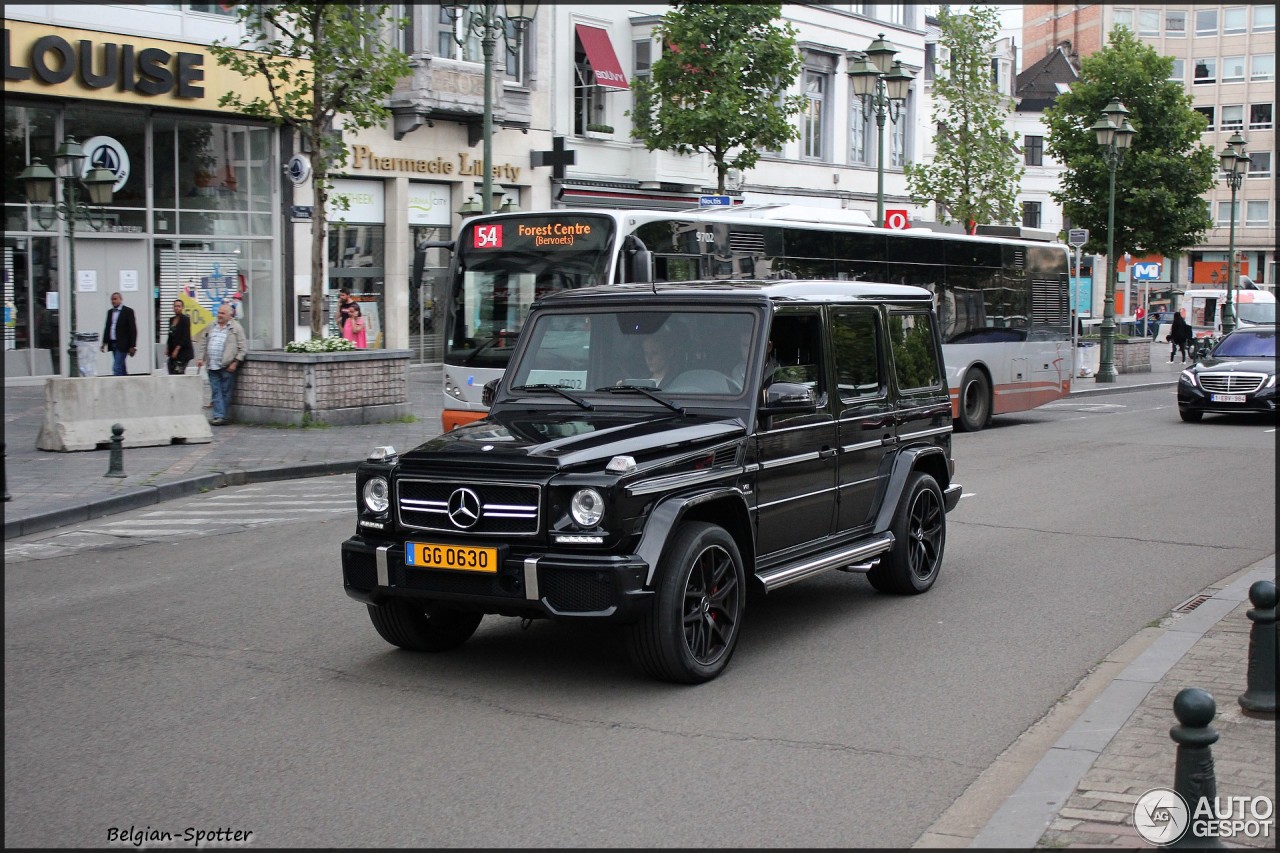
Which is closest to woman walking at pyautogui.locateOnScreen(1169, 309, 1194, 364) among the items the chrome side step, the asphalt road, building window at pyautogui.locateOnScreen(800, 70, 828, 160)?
building window at pyautogui.locateOnScreen(800, 70, 828, 160)

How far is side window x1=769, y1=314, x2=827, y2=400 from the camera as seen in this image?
7.58 meters

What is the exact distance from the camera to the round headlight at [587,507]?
616 centimetres

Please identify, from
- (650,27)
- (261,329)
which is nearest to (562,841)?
(261,329)

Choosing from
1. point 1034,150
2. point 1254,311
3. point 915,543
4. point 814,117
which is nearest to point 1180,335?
point 814,117

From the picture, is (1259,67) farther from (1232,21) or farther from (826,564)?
(826,564)

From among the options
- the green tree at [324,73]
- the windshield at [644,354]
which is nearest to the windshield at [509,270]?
the green tree at [324,73]

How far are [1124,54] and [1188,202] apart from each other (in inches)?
208

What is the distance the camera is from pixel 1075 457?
17.4 m

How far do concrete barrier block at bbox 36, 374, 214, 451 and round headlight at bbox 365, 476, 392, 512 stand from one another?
10.8m

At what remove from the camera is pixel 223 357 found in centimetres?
1909

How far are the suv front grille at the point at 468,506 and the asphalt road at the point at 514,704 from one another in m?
0.80

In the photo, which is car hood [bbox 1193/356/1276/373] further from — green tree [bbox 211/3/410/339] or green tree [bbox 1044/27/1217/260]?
green tree [bbox 1044/27/1217/260]

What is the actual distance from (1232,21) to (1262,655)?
93.5 meters

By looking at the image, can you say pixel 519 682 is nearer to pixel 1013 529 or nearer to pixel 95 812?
pixel 95 812
